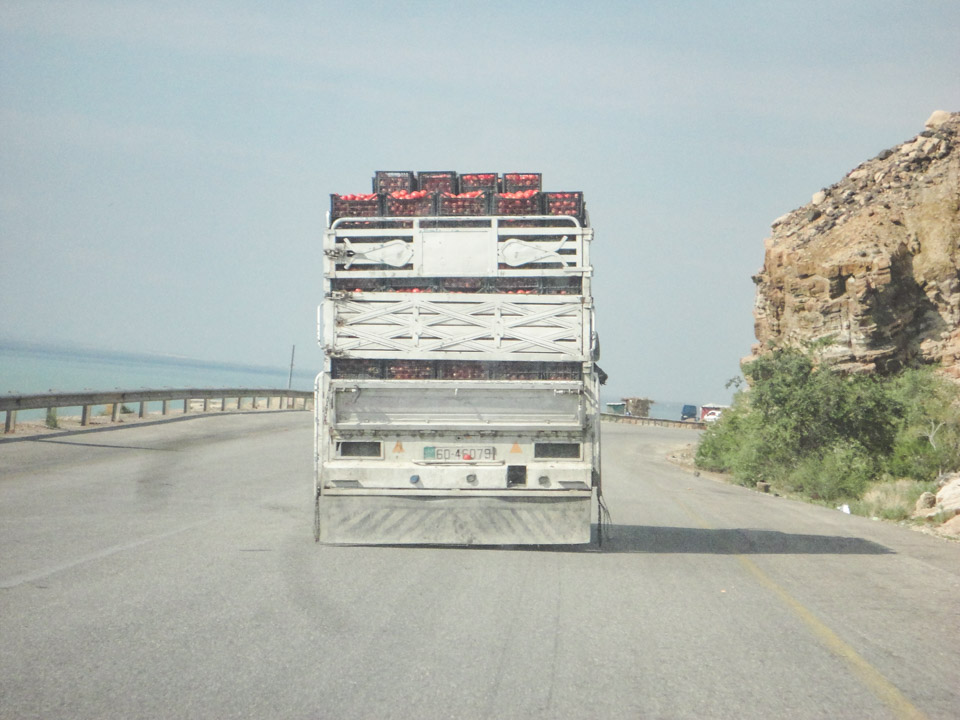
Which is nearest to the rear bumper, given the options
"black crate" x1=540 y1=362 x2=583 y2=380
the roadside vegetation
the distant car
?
"black crate" x1=540 y1=362 x2=583 y2=380

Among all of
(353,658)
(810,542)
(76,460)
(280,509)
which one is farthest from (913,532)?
(76,460)

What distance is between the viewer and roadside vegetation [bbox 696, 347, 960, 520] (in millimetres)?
22922

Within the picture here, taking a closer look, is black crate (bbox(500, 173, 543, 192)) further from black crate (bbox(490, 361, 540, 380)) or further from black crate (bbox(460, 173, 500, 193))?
black crate (bbox(490, 361, 540, 380))

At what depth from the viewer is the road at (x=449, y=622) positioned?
523 centimetres

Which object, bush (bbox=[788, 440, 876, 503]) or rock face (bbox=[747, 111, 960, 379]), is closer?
bush (bbox=[788, 440, 876, 503])

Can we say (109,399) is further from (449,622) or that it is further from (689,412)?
(689,412)

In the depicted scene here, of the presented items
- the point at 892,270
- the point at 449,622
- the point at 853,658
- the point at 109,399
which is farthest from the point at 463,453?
the point at 892,270

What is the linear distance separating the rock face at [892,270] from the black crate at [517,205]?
58.0 feet

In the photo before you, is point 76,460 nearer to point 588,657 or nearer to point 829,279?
point 588,657

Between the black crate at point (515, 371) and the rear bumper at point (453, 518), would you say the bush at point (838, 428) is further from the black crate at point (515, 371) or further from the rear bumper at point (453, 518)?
the black crate at point (515, 371)

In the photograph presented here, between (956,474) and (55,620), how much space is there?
64.2 ft

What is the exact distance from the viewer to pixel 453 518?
401 inches

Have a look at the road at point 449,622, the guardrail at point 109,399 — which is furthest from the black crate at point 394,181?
the guardrail at point 109,399

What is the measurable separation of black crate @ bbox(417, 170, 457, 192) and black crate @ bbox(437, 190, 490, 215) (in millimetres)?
315
